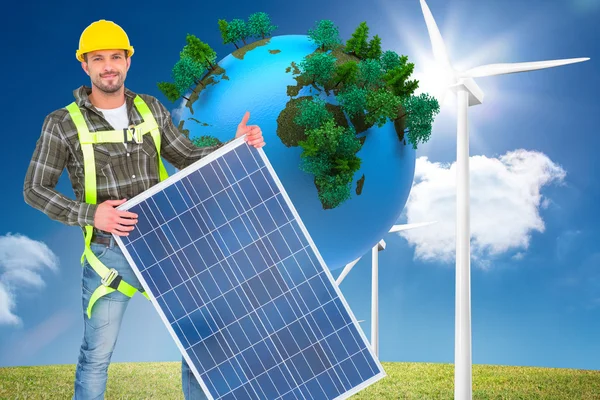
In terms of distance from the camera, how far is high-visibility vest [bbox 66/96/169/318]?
5621mm

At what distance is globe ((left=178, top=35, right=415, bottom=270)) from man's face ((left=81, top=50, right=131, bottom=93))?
2397mm

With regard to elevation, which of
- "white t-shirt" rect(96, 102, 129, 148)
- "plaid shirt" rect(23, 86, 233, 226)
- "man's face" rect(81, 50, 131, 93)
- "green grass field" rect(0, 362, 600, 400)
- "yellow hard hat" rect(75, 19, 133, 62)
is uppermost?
"yellow hard hat" rect(75, 19, 133, 62)

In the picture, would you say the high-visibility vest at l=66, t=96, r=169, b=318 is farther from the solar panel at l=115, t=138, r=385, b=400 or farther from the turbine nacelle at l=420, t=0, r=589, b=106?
the turbine nacelle at l=420, t=0, r=589, b=106

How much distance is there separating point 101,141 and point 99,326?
149cm

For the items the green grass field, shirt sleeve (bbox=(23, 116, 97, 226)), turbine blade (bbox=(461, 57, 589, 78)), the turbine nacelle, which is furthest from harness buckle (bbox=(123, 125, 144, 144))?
the green grass field

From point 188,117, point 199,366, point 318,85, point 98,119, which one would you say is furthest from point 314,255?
point 188,117

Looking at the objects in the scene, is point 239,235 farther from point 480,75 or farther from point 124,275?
point 480,75

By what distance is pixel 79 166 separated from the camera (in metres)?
5.70

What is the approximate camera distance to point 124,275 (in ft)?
19.2

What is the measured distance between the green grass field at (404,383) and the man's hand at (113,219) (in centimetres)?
644

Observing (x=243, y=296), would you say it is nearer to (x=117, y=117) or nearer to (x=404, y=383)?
(x=117, y=117)

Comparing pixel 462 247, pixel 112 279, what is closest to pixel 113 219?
pixel 112 279

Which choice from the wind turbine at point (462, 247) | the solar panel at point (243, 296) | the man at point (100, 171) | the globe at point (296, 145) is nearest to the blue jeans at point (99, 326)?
the man at point (100, 171)

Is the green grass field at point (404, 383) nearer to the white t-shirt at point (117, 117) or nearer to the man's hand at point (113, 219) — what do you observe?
the man's hand at point (113, 219)
